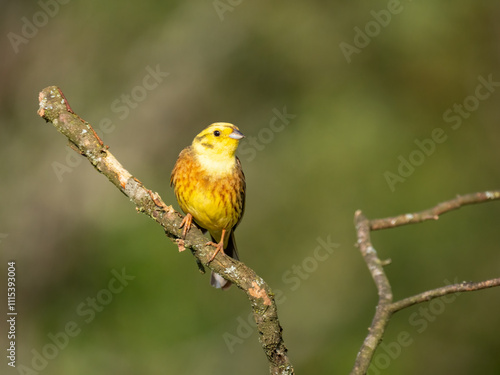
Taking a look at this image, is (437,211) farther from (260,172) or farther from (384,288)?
(260,172)

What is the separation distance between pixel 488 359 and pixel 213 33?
17.6 ft

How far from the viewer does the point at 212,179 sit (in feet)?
15.9

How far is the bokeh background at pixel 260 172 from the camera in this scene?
7875 mm

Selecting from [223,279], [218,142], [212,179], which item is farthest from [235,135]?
[223,279]

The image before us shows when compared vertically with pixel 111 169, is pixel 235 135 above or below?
above

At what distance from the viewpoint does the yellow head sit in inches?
190

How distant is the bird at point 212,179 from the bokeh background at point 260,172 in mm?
3025

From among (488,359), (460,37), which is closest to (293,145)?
(460,37)

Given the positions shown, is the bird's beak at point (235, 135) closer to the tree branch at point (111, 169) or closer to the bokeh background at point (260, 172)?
the tree branch at point (111, 169)

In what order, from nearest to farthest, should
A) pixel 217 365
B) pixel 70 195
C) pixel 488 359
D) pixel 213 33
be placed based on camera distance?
pixel 217 365
pixel 488 359
pixel 70 195
pixel 213 33

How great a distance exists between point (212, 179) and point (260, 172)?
425cm

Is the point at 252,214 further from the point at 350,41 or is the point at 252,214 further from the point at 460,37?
the point at 460,37

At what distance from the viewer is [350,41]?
366 inches

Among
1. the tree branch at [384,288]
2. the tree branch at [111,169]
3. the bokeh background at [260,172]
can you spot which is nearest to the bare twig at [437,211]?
the tree branch at [384,288]
